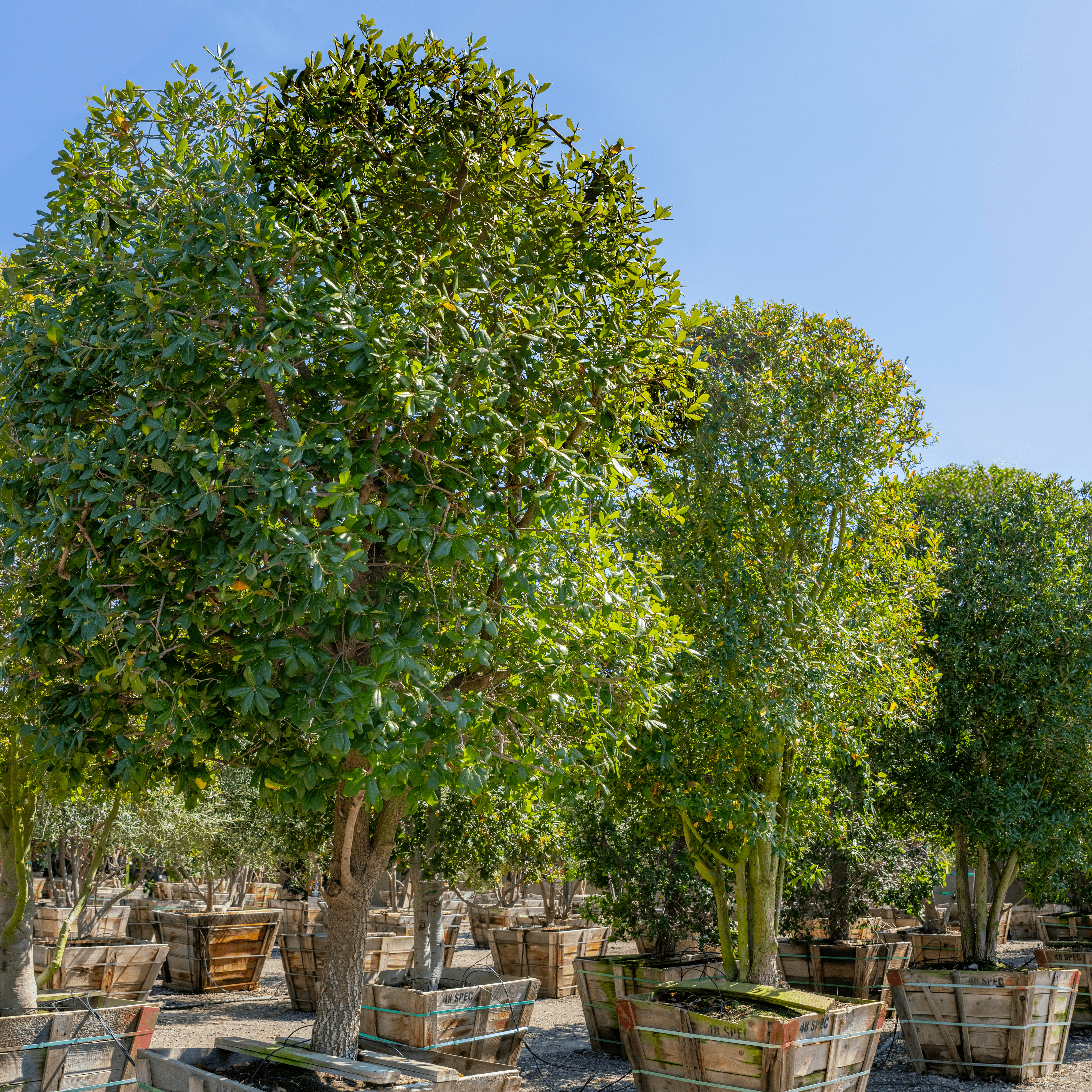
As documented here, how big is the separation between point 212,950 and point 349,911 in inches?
550

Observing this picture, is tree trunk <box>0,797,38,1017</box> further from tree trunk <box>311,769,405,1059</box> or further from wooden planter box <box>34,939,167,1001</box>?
wooden planter box <box>34,939,167,1001</box>

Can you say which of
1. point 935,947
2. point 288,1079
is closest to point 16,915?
point 288,1079

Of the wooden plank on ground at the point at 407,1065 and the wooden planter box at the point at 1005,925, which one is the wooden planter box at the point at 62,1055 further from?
the wooden planter box at the point at 1005,925

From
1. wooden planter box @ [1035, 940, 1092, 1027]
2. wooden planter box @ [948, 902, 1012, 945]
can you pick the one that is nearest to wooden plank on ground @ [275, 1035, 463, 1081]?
wooden planter box @ [1035, 940, 1092, 1027]

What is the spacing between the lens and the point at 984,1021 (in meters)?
12.9

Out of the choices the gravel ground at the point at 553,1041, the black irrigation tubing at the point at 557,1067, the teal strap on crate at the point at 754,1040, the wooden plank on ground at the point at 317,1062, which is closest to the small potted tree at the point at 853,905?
the gravel ground at the point at 553,1041

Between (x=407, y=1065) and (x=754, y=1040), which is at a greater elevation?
(x=407, y=1065)

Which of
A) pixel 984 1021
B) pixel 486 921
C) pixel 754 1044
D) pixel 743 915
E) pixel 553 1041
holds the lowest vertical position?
pixel 486 921

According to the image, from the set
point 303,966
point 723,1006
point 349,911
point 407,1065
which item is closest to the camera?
point 407,1065

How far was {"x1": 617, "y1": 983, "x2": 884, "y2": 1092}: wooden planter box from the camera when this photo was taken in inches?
357

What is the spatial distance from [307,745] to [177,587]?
1790 millimetres

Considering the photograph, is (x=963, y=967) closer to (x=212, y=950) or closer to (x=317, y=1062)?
(x=317, y=1062)

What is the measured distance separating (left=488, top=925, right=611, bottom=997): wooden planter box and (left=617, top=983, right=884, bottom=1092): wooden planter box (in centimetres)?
950

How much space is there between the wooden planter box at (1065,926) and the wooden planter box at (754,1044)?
1442 cm
